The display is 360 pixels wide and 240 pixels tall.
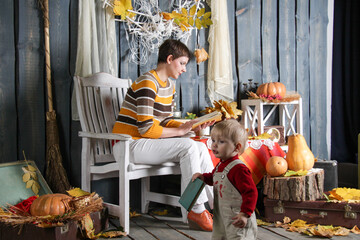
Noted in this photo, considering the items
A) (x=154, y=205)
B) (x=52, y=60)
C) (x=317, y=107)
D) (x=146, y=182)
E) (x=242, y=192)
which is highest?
(x=52, y=60)

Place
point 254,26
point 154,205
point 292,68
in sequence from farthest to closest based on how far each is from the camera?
point 292,68, point 254,26, point 154,205

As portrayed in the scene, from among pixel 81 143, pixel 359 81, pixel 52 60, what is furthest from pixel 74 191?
pixel 359 81

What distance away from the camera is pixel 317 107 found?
417 centimetres

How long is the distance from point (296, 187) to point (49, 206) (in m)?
1.45

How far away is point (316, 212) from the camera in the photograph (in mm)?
2299

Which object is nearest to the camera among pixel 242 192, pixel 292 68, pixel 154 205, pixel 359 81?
pixel 242 192

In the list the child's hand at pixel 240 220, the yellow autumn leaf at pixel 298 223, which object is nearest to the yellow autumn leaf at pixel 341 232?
the yellow autumn leaf at pixel 298 223

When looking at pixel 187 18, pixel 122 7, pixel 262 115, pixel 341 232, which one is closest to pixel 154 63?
pixel 187 18

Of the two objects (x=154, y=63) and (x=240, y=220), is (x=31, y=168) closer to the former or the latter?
(x=154, y=63)

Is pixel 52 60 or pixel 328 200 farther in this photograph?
pixel 52 60

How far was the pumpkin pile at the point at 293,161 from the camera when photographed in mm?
2400

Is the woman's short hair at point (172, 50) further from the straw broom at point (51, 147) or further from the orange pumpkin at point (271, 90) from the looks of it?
the orange pumpkin at point (271, 90)

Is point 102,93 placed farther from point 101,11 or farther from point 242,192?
point 242,192

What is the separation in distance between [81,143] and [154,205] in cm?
76
